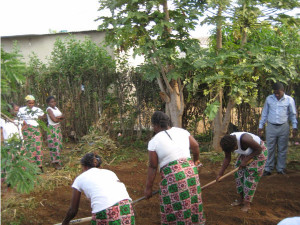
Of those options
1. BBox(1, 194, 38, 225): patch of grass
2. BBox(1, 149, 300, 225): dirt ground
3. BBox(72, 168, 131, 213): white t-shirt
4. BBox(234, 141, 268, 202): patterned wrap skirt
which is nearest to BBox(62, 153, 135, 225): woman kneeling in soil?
BBox(72, 168, 131, 213): white t-shirt

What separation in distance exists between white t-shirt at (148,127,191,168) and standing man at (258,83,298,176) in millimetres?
3092

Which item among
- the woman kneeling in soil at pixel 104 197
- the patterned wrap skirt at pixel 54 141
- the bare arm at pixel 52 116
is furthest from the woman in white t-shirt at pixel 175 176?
the patterned wrap skirt at pixel 54 141

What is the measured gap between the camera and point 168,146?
327 cm

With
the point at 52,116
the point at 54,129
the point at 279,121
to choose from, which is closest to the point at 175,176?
the point at 279,121

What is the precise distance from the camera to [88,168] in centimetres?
309

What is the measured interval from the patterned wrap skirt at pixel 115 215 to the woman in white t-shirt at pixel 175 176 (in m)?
0.51

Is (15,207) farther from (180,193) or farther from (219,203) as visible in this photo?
(219,203)

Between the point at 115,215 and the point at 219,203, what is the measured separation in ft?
7.93

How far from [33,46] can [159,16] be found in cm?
969

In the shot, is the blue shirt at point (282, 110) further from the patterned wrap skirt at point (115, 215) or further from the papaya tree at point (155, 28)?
the patterned wrap skirt at point (115, 215)

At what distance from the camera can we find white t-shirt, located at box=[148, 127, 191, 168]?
3270 mm

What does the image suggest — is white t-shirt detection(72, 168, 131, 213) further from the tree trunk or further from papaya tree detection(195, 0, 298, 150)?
the tree trunk

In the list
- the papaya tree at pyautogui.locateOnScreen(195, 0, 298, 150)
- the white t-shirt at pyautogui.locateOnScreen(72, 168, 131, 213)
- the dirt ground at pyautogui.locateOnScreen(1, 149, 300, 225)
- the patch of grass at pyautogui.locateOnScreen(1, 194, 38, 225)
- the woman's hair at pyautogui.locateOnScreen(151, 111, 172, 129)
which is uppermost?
the papaya tree at pyautogui.locateOnScreen(195, 0, 298, 150)

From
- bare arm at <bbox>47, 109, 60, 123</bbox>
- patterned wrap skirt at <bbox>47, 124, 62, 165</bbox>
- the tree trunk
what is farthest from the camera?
the tree trunk
